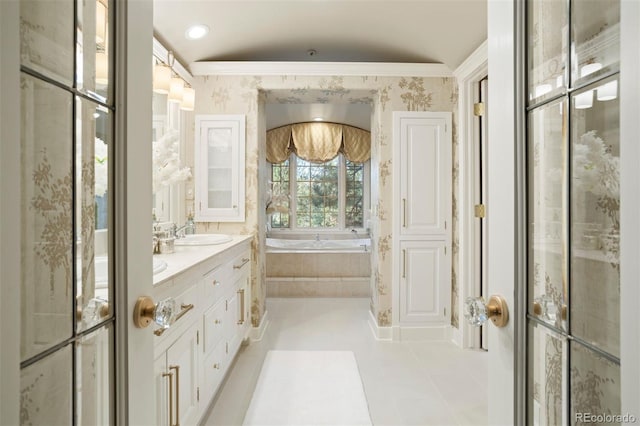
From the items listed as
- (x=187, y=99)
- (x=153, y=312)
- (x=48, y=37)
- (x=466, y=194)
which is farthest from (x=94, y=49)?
(x=466, y=194)

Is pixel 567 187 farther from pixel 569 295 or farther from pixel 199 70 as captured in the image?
pixel 199 70

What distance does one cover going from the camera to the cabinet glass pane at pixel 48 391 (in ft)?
1.68

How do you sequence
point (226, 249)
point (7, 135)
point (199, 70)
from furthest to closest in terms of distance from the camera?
1. point (199, 70)
2. point (226, 249)
3. point (7, 135)

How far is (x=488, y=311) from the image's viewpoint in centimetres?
81

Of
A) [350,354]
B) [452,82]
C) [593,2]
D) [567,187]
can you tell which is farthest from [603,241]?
[452,82]

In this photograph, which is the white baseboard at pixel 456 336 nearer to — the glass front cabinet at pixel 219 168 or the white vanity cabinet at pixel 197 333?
the white vanity cabinet at pixel 197 333

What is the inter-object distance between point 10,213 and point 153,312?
1.32 feet

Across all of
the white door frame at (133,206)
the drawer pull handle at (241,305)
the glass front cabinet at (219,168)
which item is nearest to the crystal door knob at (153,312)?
the white door frame at (133,206)

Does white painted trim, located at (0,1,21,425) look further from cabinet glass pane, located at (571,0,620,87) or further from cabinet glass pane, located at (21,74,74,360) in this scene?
cabinet glass pane, located at (571,0,620,87)

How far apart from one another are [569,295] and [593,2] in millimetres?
475

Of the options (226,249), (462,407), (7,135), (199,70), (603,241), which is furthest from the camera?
(199,70)

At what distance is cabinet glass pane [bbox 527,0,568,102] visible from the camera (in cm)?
65

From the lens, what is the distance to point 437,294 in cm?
334

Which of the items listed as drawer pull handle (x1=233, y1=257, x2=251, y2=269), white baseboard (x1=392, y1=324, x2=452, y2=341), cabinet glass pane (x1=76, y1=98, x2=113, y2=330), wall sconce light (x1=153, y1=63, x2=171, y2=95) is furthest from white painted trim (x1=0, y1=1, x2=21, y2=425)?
white baseboard (x1=392, y1=324, x2=452, y2=341)
